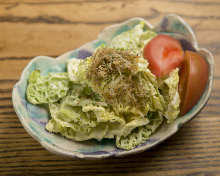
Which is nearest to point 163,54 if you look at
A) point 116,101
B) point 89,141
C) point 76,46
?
Result: point 116,101

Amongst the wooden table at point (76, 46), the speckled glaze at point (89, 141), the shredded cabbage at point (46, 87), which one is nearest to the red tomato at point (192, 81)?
the speckled glaze at point (89, 141)

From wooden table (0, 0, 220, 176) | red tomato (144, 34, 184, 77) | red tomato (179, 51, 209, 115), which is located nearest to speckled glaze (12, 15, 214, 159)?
red tomato (179, 51, 209, 115)

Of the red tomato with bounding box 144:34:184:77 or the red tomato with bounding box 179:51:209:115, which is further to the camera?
the red tomato with bounding box 144:34:184:77

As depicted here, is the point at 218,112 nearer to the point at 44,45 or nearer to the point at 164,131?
the point at 164,131

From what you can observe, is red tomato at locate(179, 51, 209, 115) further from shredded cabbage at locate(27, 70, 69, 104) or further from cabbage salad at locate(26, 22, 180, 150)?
shredded cabbage at locate(27, 70, 69, 104)

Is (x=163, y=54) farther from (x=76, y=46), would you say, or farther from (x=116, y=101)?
(x=76, y=46)
